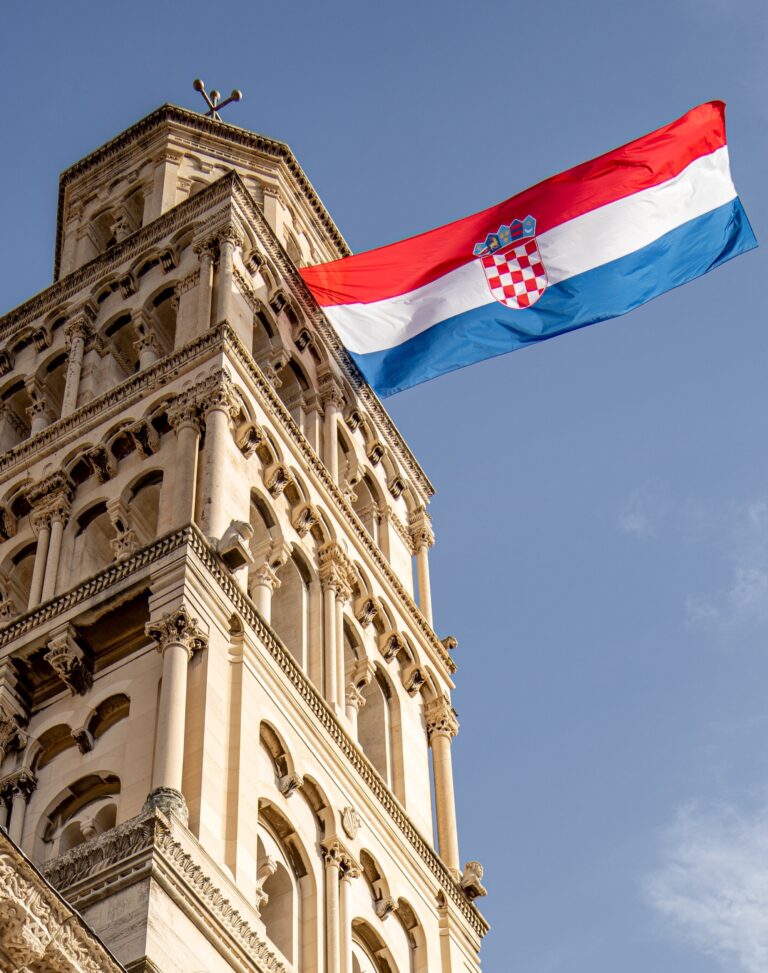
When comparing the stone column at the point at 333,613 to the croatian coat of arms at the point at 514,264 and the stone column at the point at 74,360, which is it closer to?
the stone column at the point at 74,360

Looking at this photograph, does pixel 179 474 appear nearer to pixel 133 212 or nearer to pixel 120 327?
pixel 120 327

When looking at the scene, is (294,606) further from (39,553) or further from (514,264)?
(514,264)

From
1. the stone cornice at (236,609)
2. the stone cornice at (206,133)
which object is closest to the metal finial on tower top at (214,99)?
the stone cornice at (206,133)

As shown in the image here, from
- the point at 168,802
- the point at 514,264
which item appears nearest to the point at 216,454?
the point at 514,264

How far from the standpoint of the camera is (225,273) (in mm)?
38781

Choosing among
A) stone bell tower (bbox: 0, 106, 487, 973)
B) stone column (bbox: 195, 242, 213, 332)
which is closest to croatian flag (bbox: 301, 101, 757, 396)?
stone column (bbox: 195, 242, 213, 332)

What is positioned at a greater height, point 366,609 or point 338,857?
point 366,609

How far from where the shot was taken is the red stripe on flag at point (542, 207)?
37969 mm

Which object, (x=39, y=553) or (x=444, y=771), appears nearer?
(x=39, y=553)

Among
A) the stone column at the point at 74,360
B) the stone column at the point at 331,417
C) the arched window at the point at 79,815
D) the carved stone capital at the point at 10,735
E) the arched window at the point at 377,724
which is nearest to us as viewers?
the arched window at the point at 79,815

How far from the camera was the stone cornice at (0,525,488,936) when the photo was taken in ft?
94.7

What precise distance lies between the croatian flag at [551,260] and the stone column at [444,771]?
6326mm

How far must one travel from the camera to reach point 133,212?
156 feet

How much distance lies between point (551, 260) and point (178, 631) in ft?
45.2
